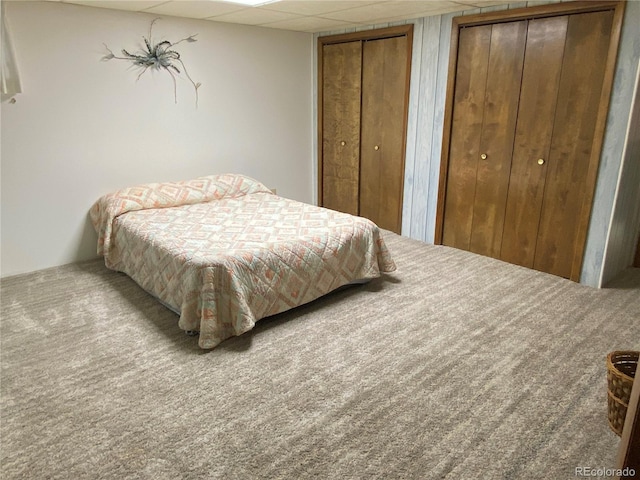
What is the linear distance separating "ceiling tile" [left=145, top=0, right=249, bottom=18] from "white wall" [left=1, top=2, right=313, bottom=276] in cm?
19

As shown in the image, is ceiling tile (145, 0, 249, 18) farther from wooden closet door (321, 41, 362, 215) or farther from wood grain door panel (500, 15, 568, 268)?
wood grain door panel (500, 15, 568, 268)

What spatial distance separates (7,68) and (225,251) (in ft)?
6.60

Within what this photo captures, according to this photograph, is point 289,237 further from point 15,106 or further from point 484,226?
point 15,106

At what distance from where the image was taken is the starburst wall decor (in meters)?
3.64

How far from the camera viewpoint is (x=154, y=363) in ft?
7.64

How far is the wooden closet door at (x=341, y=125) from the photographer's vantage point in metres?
4.52

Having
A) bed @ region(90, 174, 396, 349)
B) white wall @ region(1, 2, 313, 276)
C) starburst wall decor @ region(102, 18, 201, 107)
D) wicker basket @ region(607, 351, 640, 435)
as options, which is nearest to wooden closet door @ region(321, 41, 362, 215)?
white wall @ region(1, 2, 313, 276)

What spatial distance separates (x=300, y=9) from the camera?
3455mm

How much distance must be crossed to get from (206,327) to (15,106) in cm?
222

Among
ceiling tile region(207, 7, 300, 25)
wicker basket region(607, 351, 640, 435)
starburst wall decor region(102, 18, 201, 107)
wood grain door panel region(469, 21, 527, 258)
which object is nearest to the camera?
wicker basket region(607, 351, 640, 435)

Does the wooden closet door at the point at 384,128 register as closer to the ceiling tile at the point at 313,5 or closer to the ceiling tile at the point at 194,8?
the ceiling tile at the point at 313,5

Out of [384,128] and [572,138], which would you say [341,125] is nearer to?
[384,128]

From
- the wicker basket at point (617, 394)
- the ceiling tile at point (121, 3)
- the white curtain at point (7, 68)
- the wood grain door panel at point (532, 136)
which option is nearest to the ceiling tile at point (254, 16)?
the ceiling tile at point (121, 3)

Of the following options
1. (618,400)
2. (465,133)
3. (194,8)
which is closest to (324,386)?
(618,400)
